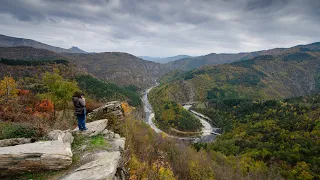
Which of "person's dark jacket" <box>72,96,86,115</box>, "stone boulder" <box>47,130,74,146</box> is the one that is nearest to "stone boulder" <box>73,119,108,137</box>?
"person's dark jacket" <box>72,96,86,115</box>

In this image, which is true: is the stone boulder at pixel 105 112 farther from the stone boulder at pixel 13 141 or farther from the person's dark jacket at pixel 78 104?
the stone boulder at pixel 13 141

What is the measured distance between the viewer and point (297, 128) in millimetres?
84500

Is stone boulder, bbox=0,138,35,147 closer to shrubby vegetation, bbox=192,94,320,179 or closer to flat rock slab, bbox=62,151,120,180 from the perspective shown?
flat rock slab, bbox=62,151,120,180

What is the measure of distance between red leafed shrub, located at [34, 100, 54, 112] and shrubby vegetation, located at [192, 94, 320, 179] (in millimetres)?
59156

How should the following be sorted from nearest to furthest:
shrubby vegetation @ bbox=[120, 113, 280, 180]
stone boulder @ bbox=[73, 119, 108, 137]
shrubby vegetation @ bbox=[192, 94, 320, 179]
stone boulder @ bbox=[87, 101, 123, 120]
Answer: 1. shrubby vegetation @ bbox=[120, 113, 280, 180]
2. stone boulder @ bbox=[73, 119, 108, 137]
3. stone boulder @ bbox=[87, 101, 123, 120]
4. shrubby vegetation @ bbox=[192, 94, 320, 179]

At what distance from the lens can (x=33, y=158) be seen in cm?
921

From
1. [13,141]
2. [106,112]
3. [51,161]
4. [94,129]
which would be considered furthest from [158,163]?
[13,141]

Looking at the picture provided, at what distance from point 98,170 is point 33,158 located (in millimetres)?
3335

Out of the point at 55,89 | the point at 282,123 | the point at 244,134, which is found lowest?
the point at 244,134

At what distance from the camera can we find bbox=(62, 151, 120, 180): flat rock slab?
8.88m

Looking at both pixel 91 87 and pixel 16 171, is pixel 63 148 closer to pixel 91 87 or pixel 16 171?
pixel 16 171

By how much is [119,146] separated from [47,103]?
65.7ft

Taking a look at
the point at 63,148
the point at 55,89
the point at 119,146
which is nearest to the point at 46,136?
the point at 63,148

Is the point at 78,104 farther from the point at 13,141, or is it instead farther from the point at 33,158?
the point at 33,158
